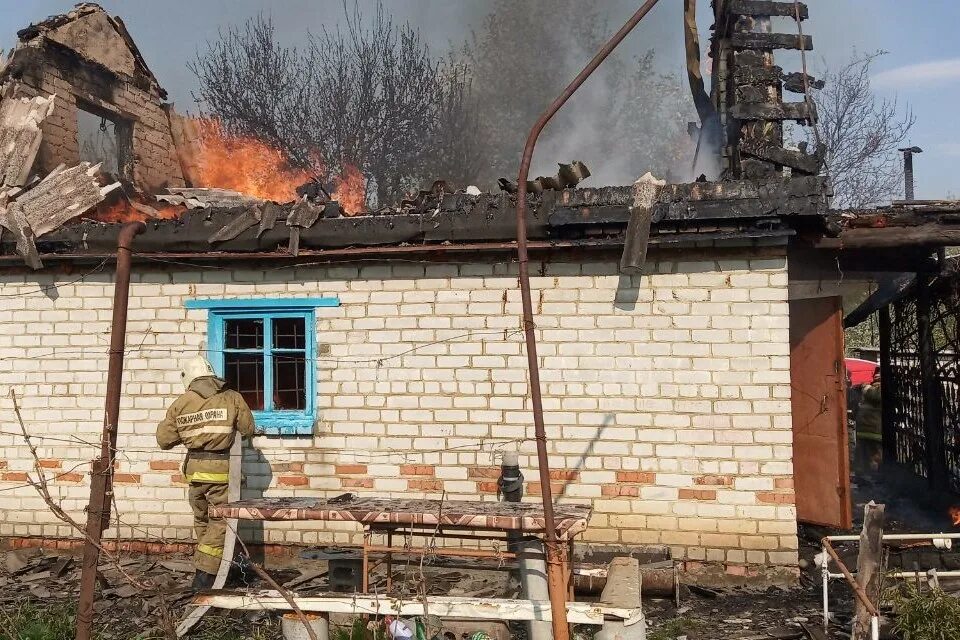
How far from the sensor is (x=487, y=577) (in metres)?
7.01

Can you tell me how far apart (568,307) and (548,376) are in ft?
2.14

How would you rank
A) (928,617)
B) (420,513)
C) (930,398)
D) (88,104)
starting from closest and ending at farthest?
(928,617) → (420,513) → (930,398) → (88,104)

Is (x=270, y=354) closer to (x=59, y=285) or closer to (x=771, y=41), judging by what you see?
(x=59, y=285)

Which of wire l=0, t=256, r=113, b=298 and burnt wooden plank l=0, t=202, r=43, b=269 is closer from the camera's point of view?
burnt wooden plank l=0, t=202, r=43, b=269

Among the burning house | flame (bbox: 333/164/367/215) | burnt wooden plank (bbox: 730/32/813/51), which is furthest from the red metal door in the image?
flame (bbox: 333/164/367/215)

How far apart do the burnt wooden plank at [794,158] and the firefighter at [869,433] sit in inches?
265

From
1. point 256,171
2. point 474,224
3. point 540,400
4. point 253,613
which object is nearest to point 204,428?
point 253,613

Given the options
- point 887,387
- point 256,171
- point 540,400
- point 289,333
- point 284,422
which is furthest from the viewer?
point 256,171

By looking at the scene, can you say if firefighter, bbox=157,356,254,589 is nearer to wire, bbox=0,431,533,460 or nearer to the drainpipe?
wire, bbox=0,431,533,460

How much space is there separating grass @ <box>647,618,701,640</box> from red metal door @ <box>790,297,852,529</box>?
2543 mm

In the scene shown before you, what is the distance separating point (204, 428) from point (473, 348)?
2477 mm

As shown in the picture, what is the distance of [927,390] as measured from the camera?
10078 millimetres

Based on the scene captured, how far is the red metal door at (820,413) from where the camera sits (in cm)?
755

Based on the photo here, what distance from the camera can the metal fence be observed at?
9.96 metres
